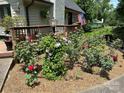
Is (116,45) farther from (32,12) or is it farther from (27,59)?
(32,12)

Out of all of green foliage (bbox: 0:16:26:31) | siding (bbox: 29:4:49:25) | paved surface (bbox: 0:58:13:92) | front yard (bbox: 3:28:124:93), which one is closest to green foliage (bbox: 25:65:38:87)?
front yard (bbox: 3:28:124:93)

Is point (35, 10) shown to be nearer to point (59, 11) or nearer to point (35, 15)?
point (35, 15)

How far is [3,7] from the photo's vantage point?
41.7 ft

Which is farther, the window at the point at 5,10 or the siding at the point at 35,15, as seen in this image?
the siding at the point at 35,15

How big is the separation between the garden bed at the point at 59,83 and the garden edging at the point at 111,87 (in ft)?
0.56

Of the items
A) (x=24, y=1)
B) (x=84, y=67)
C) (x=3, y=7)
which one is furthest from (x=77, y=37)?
(x=3, y=7)

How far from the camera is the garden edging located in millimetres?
5559

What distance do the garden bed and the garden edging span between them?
0.17 metres

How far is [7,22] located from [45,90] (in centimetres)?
677

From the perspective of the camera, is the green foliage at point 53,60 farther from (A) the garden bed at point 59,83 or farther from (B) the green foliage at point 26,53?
(B) the green foliage at point 26,53

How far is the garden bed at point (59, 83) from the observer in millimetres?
5359

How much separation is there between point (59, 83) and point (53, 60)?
72 cm

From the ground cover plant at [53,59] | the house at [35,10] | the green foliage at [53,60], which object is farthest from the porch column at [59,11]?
the green foliage at [53,60]

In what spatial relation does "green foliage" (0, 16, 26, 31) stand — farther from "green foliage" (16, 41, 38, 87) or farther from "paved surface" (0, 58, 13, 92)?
"green foliage" (16, 41, 38, 87)
